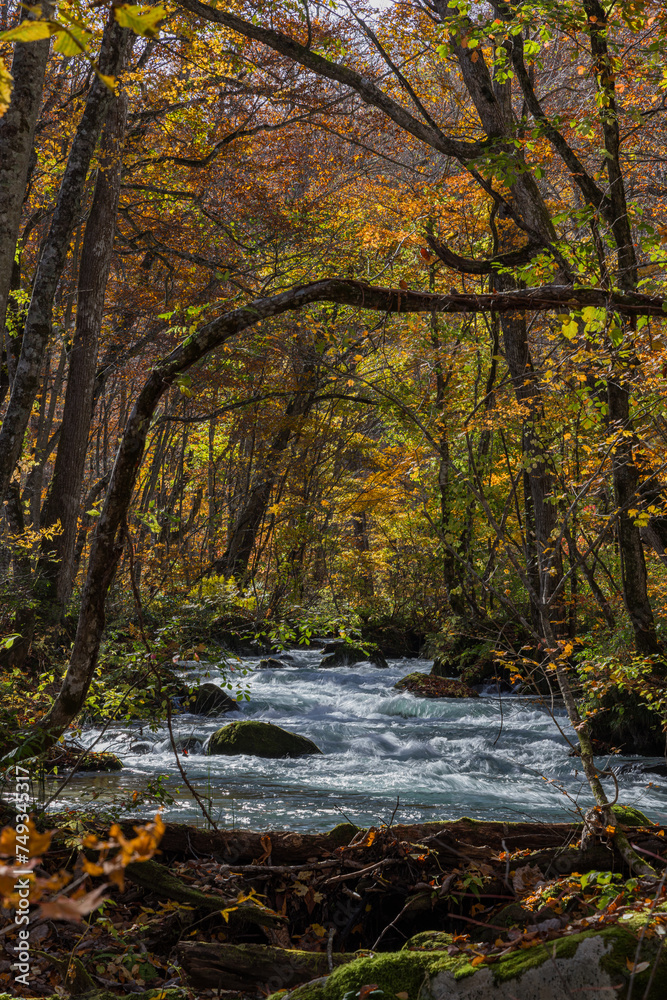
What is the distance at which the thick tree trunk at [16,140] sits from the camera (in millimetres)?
4223

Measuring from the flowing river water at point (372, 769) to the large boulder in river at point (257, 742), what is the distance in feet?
0.59

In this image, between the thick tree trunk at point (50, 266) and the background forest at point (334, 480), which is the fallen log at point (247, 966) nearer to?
the background forest at point (334, 480)

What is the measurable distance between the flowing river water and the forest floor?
37 centimetres

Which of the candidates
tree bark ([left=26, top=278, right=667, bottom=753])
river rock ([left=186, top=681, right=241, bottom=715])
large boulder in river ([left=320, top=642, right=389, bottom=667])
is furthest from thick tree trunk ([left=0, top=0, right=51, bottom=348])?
large boulder in river ([left=320, top=642, right=389, bottom=667])

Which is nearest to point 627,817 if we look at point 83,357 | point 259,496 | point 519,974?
point 519,974

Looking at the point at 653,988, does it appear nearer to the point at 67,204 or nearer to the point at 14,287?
the point at 67,204

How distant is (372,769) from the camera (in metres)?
8.40

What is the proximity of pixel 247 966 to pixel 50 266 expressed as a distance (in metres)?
6.13

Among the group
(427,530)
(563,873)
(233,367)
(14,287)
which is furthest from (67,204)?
(427,530)

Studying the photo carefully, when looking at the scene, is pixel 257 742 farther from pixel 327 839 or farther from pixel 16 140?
pixel 16 140

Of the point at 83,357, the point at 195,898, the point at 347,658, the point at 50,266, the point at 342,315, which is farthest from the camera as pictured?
the point at 347,658

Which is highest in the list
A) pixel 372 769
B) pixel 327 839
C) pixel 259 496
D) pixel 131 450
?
pixel 259 496

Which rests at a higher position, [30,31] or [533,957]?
[30,31]

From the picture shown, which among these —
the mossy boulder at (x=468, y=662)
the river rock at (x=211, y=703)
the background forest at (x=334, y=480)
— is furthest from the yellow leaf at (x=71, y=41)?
the mossy boulder at (x=468, y=662)
